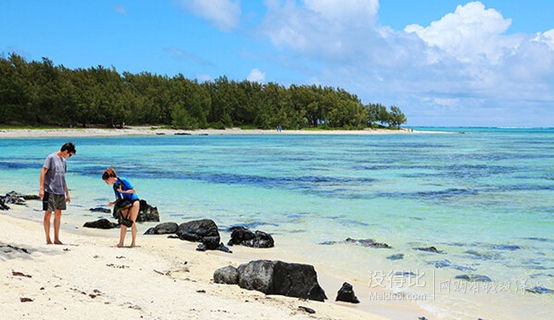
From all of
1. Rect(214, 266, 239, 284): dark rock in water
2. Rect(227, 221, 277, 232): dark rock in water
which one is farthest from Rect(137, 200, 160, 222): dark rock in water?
Rect(214, 266, 239, 284): dark rock in water

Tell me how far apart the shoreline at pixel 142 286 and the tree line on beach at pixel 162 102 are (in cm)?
8760

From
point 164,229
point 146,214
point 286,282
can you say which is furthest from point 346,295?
point 146,214

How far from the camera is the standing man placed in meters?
8.80

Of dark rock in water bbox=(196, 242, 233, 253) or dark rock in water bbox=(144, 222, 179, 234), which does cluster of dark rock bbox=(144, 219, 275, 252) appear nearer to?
dark rock in water bbox=(196, 242, 233, 253)

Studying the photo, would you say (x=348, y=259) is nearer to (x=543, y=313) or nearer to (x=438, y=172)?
(x=543, y=313)

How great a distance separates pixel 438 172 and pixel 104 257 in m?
25.8

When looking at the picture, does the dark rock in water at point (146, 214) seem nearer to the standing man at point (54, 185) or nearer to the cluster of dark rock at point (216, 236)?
the cluster of dark rock at point (216, 236)

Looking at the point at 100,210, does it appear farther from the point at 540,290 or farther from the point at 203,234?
the point at 540,290

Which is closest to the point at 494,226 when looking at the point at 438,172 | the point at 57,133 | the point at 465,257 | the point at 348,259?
the point at 465,257

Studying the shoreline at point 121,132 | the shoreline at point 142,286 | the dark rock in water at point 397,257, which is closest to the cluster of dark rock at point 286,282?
the shoreline at point 142,286

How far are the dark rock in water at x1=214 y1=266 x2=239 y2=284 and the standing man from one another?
3.56 metres

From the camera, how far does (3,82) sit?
8875 centimetres

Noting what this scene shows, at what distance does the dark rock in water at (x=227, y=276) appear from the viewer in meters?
7.22

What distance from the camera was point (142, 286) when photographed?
21.6ft
